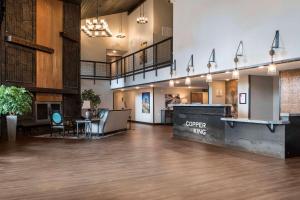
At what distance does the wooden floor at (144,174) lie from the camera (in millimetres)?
3682

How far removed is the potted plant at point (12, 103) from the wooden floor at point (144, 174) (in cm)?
163

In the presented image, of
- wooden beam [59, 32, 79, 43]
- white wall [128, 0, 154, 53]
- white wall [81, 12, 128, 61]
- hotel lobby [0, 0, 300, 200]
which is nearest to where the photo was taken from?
hotel lobby [0, 0, 300, 200]

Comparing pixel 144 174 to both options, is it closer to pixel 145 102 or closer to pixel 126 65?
pixel 145 102

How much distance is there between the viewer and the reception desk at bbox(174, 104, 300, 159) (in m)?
6.09

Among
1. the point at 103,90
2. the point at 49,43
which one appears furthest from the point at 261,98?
the point at 103,90

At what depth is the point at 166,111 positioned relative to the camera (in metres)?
15.2

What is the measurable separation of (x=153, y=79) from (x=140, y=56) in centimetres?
378

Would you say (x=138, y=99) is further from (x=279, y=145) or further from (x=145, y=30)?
(x=279, y=145)

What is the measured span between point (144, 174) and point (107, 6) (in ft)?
40.9

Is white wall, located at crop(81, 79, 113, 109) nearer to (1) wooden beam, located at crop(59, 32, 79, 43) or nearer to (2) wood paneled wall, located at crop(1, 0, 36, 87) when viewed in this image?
(1) wooden beam, located at crop(59, 32, 79, 43)

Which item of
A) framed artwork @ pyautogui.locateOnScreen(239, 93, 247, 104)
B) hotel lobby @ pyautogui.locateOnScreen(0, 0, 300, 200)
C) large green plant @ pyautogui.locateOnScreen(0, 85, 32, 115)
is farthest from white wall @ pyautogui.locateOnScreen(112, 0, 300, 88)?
large green plant @ pyautogui.locateOnScreen(0, 85, 32, 115)

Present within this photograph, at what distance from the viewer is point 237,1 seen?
7.64 meters

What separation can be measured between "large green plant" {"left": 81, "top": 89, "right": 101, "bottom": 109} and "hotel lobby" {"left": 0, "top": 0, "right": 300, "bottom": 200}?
2.5 inches

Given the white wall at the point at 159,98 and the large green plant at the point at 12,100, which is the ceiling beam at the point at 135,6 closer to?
the white wall at the point at 159,98
